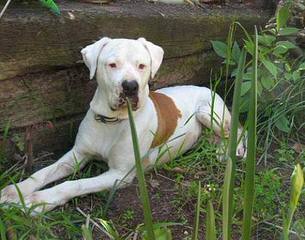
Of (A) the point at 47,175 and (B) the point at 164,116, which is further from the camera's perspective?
(B) the point at 164,116

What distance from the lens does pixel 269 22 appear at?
4508 mm

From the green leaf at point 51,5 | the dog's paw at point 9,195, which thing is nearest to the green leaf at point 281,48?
the green leaf at point 51,5

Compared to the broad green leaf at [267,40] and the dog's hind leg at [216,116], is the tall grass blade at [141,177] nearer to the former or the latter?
the dog's hind leg at [216,116]

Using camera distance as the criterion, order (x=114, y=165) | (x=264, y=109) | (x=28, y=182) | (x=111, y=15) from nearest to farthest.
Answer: (x=28, y=182)
(x=114, y=165)
(x=111, y=15)
(x=264, y=109)

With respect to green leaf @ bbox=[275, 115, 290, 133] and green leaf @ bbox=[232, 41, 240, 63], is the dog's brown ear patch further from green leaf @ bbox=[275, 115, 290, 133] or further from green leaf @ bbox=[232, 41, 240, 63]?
green leaf @ bbox=[275, 115, 290, 133]

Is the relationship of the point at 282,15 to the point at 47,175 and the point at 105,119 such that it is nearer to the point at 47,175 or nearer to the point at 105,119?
the point at 105,119

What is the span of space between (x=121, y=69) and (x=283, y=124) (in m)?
1.38

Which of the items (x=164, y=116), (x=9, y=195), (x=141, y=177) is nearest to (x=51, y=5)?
(x=164, y=116)

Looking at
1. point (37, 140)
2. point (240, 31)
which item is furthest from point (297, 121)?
point (37, 140)

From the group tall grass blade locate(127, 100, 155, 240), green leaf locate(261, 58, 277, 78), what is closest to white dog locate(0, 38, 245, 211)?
Result: green leaf locate(261, 58, 277, 78)

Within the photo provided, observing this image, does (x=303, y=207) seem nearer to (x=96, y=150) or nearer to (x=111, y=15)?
(x=96, y=150)

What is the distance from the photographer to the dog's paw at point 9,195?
9.32ft

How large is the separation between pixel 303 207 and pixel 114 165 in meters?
1.05

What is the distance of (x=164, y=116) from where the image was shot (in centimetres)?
345
